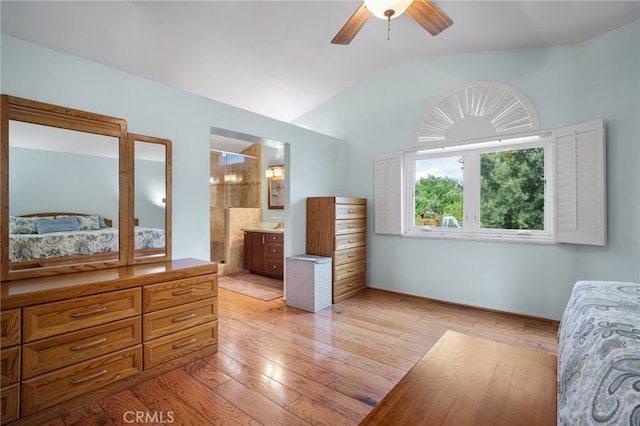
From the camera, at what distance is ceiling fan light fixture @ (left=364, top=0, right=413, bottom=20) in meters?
1.83

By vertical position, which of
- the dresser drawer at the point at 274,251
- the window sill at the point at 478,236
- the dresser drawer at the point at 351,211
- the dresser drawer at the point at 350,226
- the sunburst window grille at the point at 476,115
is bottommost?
the dresser drawer at the point at 274,251

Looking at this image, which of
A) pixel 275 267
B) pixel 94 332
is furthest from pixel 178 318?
pixel 275 267

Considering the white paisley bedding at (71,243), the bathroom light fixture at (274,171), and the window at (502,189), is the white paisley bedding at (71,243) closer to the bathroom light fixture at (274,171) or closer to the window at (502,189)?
the window at (502,189)

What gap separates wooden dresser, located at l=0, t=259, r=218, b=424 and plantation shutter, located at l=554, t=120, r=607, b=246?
3415mm

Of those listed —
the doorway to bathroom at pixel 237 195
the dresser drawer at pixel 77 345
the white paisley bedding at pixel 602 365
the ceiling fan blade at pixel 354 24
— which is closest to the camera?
the white paisley bedding at pixel 602 365

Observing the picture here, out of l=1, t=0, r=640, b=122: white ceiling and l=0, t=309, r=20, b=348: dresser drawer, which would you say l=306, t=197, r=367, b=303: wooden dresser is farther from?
l=0, t=309, r=20, b=348: dresser drawer

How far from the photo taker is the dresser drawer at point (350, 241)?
3.81m

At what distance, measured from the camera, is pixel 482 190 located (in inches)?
139

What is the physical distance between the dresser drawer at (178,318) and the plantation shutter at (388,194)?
8.41ft

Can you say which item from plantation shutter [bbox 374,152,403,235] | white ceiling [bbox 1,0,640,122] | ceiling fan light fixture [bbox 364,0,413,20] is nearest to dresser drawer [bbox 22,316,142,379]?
white ceiling [bbox 1,0,640,122]

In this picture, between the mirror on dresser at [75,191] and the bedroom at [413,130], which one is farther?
the bedroom at [413,130]

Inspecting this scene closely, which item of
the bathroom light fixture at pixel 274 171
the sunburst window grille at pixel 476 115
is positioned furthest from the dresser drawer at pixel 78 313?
the bathroom light fixture at pixel 274 171

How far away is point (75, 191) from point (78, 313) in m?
0.95

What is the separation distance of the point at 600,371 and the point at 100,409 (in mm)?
2431
